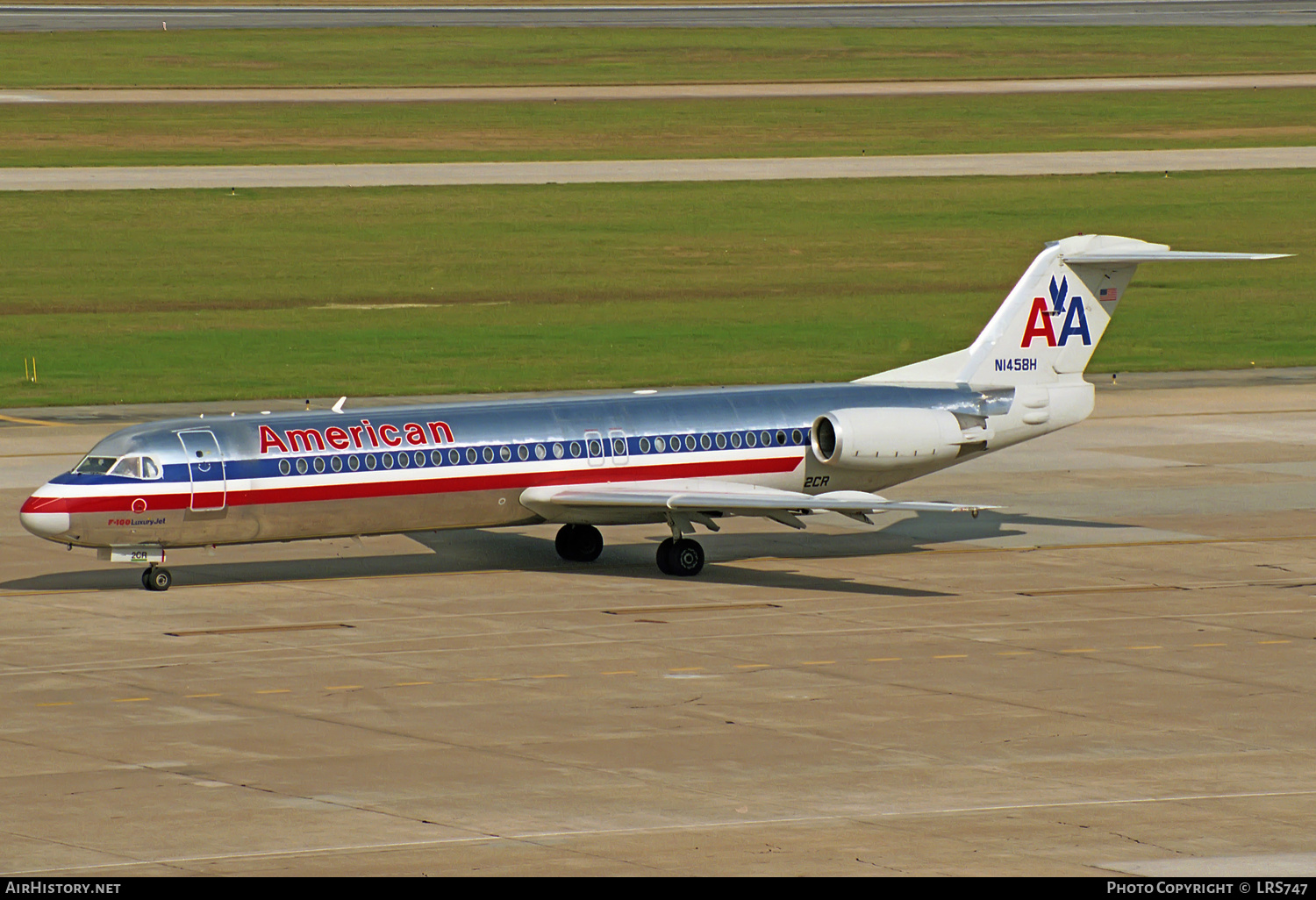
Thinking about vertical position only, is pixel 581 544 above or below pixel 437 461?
below

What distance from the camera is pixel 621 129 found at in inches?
→ 4259

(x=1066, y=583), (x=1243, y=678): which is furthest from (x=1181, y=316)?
(x=1243, y=678)

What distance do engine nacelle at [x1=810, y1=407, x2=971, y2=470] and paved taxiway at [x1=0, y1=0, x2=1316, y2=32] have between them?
110m

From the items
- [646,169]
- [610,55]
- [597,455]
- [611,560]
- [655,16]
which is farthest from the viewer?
[655,16]

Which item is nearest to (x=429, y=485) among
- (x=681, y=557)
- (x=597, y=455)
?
(x=597, y=455)

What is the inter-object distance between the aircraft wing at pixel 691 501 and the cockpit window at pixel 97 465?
23.1 feet

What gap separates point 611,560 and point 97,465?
9.62 m

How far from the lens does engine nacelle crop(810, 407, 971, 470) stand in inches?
1522

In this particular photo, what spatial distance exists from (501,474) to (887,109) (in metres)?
81.6

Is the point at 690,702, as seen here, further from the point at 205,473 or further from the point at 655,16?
the point at 655,16

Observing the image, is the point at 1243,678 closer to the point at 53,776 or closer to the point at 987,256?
the point at 53,776

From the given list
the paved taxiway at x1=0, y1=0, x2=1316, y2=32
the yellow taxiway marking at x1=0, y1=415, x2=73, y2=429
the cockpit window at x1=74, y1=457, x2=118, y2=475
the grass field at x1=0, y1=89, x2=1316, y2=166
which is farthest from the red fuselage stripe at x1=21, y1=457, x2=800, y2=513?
the paved taxiway at x1=0, y1=0, x2=1316, y2=32

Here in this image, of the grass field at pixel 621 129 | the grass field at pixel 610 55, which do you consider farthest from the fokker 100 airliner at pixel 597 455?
the grass field at pixel 610 55

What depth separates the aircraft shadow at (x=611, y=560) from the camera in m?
37.0
